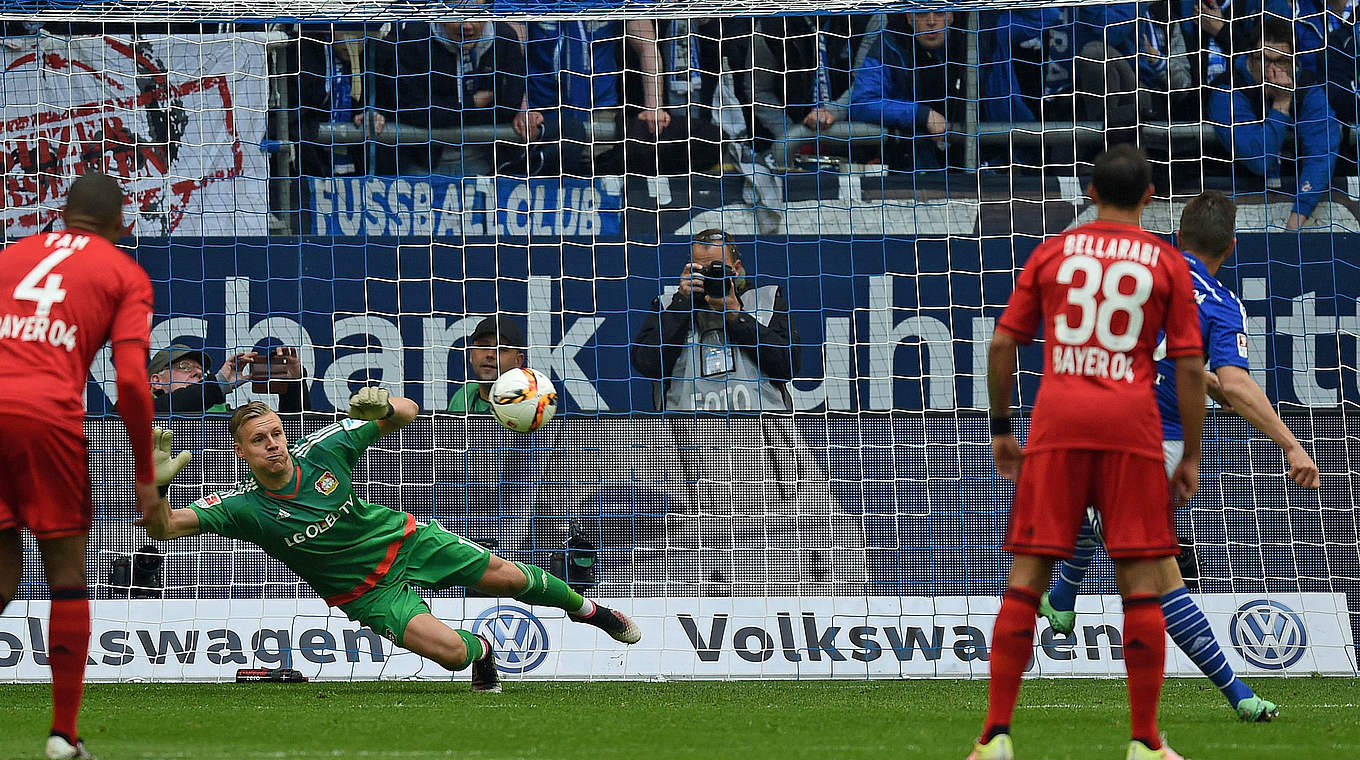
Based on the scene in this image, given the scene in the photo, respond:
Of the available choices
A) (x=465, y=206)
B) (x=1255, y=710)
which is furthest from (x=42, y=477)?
(x=465, y=206)

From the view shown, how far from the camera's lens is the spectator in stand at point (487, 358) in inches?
380

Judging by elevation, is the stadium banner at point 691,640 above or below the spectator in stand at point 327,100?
below

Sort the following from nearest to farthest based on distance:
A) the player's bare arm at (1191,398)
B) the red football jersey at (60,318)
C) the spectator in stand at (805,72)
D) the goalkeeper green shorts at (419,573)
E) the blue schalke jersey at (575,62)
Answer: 1. the player's bare arm at (1191,398)
2. the red football jersey at (60,318)
3. the goalkeeper green shorts at (419,573)
4. the spectator in stand at (805,72)
5. the blue schalke jersey at (575,62)

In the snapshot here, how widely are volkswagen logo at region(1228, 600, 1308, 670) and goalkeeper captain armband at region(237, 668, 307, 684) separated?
15.4 ft

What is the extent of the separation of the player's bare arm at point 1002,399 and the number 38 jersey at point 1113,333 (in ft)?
0.44

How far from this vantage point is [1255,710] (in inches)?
212

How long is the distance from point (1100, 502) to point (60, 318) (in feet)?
9.66

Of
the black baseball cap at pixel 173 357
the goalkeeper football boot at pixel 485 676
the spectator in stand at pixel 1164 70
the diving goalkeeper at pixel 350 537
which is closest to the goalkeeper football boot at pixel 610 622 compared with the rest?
the diving goalkeeper at pixel 350 537

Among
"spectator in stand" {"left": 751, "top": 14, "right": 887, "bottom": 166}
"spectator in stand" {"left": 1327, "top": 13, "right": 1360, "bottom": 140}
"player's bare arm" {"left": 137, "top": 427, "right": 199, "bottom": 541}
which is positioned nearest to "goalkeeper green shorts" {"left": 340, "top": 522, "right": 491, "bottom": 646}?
"player's bare arm" {"left": 137, "top": 427, "right": 199, "bottom": 541}

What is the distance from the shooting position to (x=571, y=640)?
8250mm

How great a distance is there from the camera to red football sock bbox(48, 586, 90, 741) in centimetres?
443

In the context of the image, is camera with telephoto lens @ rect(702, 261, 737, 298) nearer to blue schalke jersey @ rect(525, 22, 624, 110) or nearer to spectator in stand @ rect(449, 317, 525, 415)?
spectator in stand @ rect(449, 317, 525, 415)

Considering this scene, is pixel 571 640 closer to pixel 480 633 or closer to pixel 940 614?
pixel 480 633

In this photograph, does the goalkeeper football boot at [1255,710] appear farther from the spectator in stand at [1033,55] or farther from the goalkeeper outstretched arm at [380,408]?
the spectator in stand at [1033,55]
